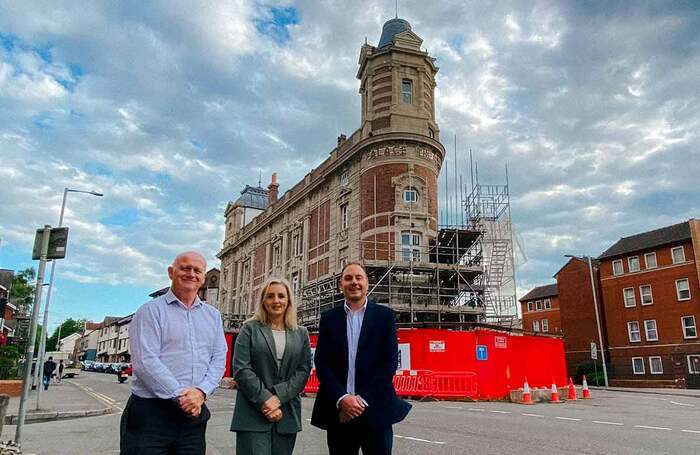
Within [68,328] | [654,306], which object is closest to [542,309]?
[654,306]

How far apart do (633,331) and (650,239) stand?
7.37 meters

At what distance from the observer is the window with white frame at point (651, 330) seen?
38438mm

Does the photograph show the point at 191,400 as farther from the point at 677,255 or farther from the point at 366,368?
the point at 677,255

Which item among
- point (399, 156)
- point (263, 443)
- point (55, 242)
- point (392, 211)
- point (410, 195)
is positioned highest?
point (399, 156)

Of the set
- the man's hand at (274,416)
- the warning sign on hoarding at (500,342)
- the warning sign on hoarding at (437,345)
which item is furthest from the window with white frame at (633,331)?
the man's hand at (274,416)

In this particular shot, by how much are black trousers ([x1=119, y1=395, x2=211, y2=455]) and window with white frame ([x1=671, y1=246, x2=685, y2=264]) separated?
42.4m

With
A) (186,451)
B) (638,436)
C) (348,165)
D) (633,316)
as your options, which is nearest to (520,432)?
(638,436)

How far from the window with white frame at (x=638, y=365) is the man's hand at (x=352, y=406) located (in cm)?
4218

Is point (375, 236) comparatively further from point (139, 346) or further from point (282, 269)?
point (139, 346)

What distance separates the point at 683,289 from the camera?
3731 cm

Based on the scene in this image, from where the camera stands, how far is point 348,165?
3262cm

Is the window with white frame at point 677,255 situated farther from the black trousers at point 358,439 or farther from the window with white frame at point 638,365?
the black trousers at point 358,439

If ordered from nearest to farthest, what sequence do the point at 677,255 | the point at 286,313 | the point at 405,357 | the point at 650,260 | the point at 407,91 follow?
the point at 286,313
the point at 405,357
the point at 407,91
the point at 677,255
the point at 650,260

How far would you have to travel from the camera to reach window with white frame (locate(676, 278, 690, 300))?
37.0 m
